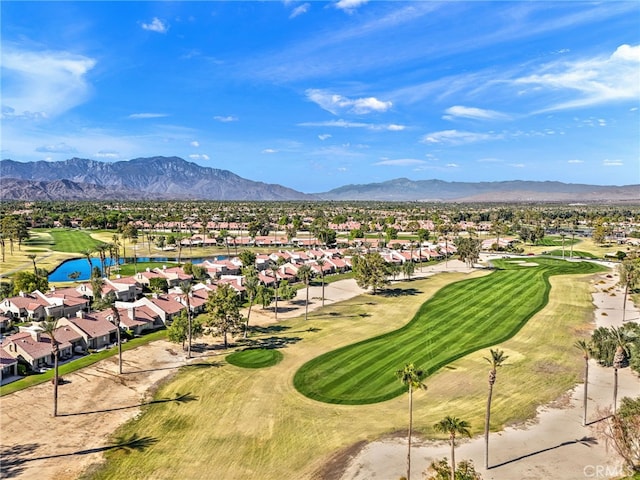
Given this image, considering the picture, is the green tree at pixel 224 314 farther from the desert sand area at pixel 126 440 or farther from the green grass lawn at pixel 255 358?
the desert sand area at pixel 126 440

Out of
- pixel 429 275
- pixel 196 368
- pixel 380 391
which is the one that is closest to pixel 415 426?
pixel 380 391

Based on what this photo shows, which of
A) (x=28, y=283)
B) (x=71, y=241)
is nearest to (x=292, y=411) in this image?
(x=28, y=283)

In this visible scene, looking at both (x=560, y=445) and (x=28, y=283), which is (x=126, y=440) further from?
(x=28, y=283)

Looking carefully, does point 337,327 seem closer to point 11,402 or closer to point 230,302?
point 230,302

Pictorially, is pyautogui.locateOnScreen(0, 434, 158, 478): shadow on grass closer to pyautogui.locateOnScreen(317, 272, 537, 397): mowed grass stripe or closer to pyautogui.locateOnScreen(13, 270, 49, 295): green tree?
pyautogui.locateOnScreen(317, 272, 537, 397): mowed grass stripe

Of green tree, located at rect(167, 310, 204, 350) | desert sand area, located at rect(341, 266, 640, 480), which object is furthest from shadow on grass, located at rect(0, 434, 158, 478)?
green tree, located at rect(167, 310, 204, 350)
